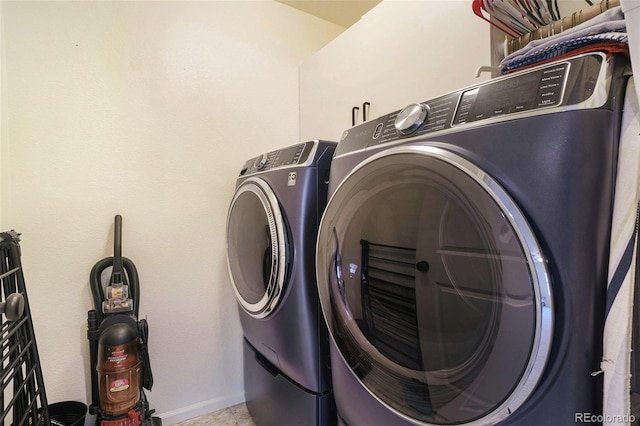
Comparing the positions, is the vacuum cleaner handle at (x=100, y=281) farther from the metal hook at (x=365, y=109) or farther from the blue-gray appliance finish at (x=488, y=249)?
the metal hook at (x=365, y=109)

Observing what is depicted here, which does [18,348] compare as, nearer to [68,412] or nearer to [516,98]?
[68,412]

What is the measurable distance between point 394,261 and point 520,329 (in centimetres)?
28

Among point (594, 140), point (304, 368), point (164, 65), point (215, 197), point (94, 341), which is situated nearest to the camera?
point (594, 140)

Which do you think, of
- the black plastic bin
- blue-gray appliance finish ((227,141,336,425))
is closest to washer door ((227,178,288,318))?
blue-gray appliance finish ((227,141,336,425))

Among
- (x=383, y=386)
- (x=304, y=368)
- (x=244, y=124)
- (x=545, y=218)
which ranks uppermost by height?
(x=244, y=124)

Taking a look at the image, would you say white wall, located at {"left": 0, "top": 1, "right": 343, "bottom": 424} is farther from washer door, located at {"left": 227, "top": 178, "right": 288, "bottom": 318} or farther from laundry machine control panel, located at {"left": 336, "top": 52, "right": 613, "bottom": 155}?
laundry machine control panel, located at {"left": 336, "top": 52, "right": 613, "bottom": 155}

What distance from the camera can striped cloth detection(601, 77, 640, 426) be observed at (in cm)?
44

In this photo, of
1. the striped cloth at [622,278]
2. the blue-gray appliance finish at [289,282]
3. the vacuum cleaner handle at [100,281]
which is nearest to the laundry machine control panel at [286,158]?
the blue-gray appliance finish at [289,282]

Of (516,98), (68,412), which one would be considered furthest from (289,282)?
(68,412)

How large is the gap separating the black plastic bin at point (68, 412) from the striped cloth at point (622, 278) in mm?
1683

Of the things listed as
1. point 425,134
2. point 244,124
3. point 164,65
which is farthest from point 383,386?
point 164,65

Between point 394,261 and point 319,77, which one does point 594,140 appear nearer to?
point 394,261

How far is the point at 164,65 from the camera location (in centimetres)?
155

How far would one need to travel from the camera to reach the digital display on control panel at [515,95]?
498mm
